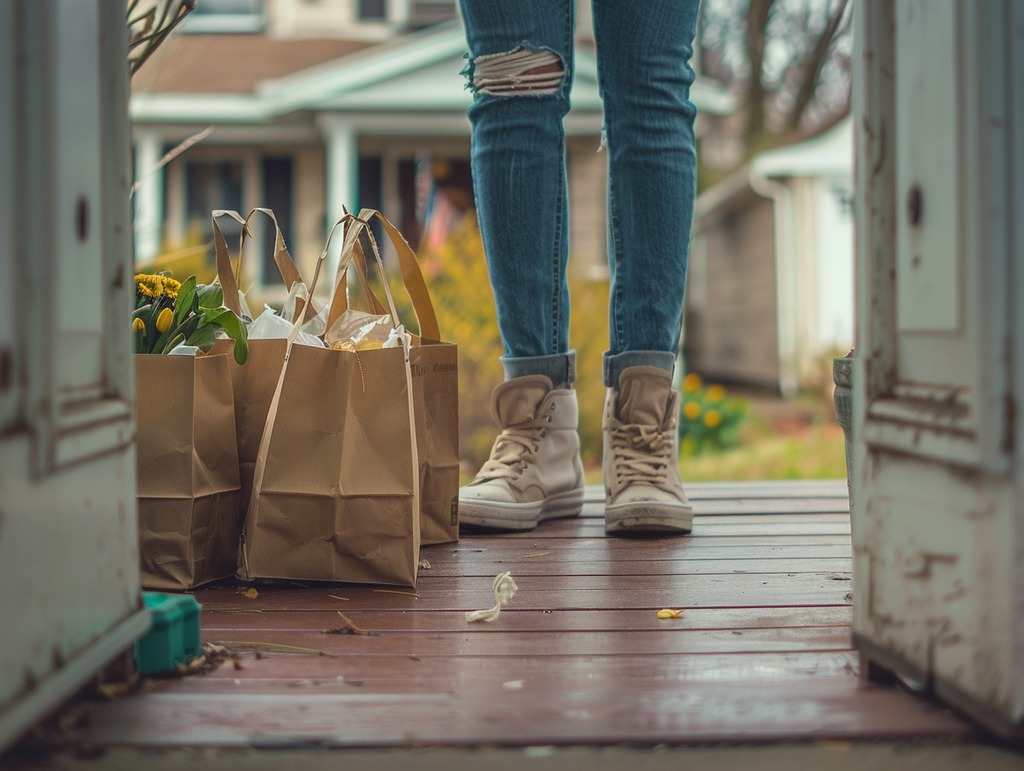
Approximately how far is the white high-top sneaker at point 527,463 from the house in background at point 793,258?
6353mm

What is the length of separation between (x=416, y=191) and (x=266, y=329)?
312 inches

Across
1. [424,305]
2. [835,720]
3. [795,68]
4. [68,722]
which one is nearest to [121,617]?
[68,722]

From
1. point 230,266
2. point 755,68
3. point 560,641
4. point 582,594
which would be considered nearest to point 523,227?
point 230,266

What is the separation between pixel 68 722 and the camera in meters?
0.77

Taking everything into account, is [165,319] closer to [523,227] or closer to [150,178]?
[523,227]

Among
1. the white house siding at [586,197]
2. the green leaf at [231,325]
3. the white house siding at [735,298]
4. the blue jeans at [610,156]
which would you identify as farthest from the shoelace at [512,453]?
the white house siding at [735,298]

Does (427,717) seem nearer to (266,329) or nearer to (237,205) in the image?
(266,329)

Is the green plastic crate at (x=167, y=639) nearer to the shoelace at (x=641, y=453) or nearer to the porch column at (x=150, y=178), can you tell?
the shoelace at (x=641, y=453)

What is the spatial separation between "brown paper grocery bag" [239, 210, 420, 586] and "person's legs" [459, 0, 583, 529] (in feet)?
1.28

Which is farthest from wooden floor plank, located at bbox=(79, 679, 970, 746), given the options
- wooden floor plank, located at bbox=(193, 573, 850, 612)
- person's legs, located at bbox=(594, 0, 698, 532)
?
person's legs, located at bbox=(594, 0, 698, 532)

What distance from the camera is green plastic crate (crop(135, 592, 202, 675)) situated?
2.95ft

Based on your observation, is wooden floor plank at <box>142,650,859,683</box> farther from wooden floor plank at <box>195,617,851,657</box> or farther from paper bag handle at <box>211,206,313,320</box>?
paper bag handle at <box>211,206,313,320</box>

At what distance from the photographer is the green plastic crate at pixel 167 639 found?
90 centimetres

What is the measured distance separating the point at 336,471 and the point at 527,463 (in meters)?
0.49
